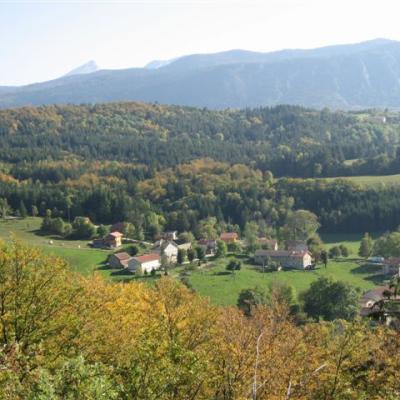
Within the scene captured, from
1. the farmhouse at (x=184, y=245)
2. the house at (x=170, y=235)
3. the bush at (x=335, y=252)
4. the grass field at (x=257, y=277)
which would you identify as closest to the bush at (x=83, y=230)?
the house at (x=170, y=235)

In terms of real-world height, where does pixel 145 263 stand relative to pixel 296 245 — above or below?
above

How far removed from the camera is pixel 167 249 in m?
92.4

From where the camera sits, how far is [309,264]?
87.3m

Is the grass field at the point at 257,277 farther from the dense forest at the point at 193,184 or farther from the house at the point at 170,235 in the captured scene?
the dense forest at the point at 193,184

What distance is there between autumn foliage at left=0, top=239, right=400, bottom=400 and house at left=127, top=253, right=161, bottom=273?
55853 millimetres

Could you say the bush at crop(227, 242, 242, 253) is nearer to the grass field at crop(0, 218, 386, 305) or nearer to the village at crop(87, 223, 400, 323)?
the village at crop(87, 223, 400, 323)

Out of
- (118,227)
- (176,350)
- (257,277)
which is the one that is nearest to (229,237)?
(118,227)

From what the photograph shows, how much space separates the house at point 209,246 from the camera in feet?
312

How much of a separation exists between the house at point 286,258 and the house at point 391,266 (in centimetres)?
1190

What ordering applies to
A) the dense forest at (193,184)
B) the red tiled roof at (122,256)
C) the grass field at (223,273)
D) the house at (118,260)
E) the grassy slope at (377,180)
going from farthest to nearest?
the grassy slope at (377,180) < the dense forest at (193,184) < the red tiled roof at (122,256) < the house at (118,260) < the grass field at (223,273)

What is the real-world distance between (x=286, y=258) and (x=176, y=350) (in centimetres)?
7457

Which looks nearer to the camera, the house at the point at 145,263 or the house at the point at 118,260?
the house at the point at 145,263

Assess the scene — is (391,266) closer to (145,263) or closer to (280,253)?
(280,253)

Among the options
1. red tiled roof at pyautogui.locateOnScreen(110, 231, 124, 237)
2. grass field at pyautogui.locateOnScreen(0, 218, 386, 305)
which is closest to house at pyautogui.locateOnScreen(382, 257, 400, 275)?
grass field at pyautogui.locateOnScreen(0, 218, 386, 305)
